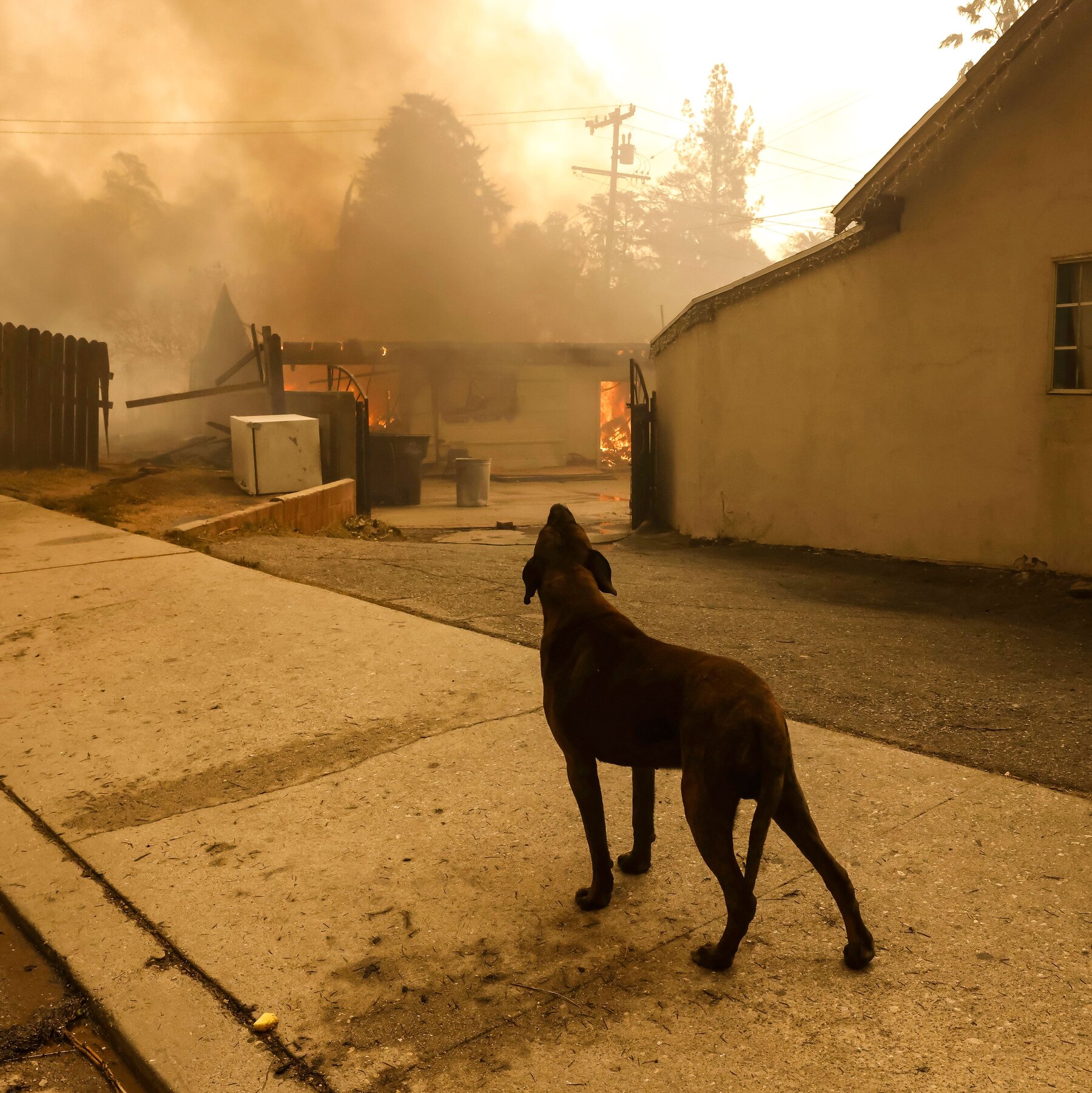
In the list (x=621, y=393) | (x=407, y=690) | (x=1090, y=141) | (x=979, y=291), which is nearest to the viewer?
(x=407, y=690)

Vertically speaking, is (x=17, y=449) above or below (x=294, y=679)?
above

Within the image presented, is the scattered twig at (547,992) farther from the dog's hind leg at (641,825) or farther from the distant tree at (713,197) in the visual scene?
the distant tree at (713,197)

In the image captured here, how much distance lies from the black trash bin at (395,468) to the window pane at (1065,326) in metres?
12.5

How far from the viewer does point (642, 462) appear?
14.4 m

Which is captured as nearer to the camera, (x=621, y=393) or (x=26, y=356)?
(x=26, y=356)

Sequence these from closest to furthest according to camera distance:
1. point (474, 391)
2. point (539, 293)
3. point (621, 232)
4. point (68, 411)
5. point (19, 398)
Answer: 1. point (19, 398)
2. point (68, 411)
3. point (474, 391)
4. point (539, 293)
5. point (621, 232)

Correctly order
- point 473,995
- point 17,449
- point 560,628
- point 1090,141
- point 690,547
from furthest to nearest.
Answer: point 17,449
point 690,547
point 1090,141
point 560,628
point 473,995

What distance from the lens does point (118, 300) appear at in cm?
4325

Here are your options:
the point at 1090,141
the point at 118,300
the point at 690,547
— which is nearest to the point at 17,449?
the point at 690,547

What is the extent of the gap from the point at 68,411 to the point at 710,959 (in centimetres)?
1309

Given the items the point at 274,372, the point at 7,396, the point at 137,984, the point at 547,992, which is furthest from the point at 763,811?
the point at 274,372

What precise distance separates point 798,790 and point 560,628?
67 cm

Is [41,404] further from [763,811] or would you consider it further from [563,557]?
[763,811]

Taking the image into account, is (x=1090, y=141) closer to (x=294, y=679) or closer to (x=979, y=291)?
(x=979, y=291)
